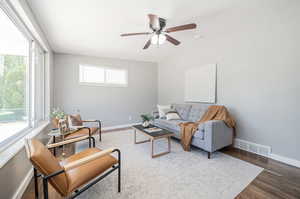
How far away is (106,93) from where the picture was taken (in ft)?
14.8

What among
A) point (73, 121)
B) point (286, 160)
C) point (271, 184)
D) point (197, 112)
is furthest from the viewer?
point (197, 112)

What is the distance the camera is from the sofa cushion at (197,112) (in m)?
3.44

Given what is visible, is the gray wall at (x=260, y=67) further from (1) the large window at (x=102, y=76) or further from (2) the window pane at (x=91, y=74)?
(2) the window pane at (x=91, y=74)

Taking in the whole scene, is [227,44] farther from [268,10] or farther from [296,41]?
[296,41]

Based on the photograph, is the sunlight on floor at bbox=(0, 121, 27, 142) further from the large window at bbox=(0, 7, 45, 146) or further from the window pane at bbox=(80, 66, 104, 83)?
the window pane at bbox=(80, 66, 104, 83)

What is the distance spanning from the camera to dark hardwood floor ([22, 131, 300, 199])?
1.58 m

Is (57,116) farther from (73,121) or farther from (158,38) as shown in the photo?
(158,38)

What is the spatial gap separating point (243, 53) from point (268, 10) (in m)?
0.81

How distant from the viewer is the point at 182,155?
103 inches

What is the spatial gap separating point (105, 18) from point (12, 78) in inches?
73.2

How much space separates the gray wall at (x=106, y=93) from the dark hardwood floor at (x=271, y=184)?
8.64 feet

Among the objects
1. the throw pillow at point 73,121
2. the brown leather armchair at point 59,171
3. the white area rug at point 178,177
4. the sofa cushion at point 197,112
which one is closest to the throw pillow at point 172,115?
the sofa cushion at point 197,112

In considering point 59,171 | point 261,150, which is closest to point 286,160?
point 261,150

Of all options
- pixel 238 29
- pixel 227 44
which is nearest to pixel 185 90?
pixel 227 44
